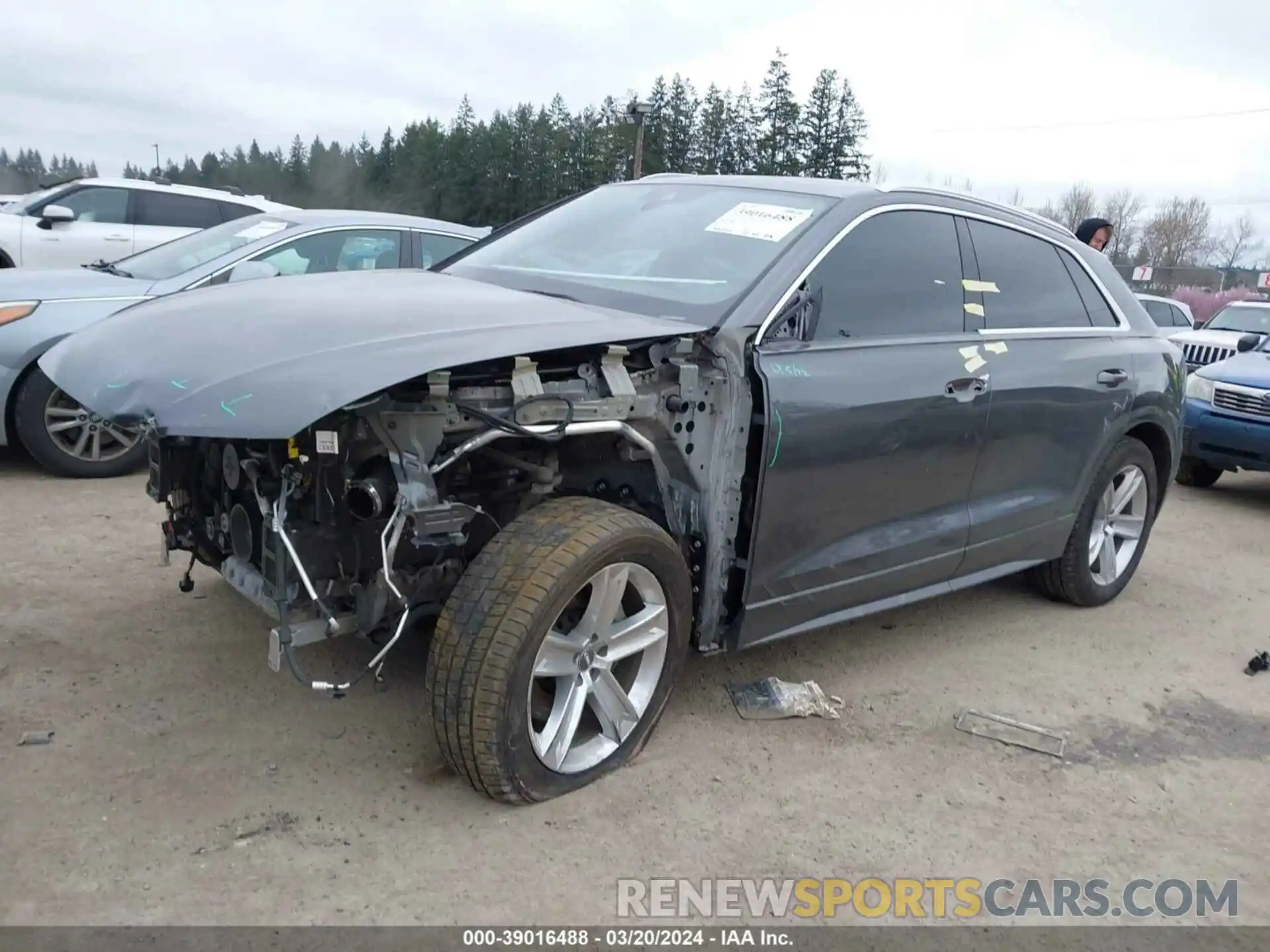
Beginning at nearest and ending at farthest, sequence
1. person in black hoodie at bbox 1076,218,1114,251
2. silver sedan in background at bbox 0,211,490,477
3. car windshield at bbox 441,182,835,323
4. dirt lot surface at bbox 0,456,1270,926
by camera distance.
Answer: dirt lot surface at bbox 0,456,1270,926 → car windshield at bbox 441,182,835,323 → silver sedan in background at bbox 0,211,490,477 → person in black hoodie at bbox 1076,218,1114,251

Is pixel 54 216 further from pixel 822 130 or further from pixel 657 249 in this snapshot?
pixel 822 130

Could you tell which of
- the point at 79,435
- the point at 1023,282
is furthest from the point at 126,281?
the point at 1023,282

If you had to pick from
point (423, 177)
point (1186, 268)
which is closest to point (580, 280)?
point (1186, 268)

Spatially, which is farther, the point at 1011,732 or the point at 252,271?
the point at 252,271

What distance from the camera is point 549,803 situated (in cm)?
293

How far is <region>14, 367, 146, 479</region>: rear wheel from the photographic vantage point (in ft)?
17.8

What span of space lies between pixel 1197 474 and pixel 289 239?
7.28 meters

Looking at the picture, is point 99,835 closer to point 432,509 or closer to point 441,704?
point 441,704

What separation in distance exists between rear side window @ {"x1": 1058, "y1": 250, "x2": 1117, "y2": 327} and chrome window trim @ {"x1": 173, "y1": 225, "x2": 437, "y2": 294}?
4195 millimetres

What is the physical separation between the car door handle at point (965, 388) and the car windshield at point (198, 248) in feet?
14.8

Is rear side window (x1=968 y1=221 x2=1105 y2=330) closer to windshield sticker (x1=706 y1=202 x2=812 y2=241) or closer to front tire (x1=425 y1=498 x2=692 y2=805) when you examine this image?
windshield sticker (x1=706 y1=202 x2=812 y2=241)

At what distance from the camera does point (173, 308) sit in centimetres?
309

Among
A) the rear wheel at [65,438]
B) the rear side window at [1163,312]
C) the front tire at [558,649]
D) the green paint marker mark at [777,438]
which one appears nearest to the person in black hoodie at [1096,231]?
the green paint marker mark at [777,438]

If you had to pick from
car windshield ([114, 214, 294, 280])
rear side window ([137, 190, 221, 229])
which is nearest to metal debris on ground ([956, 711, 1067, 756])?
car windshield ([114, 214, 294, 280])
